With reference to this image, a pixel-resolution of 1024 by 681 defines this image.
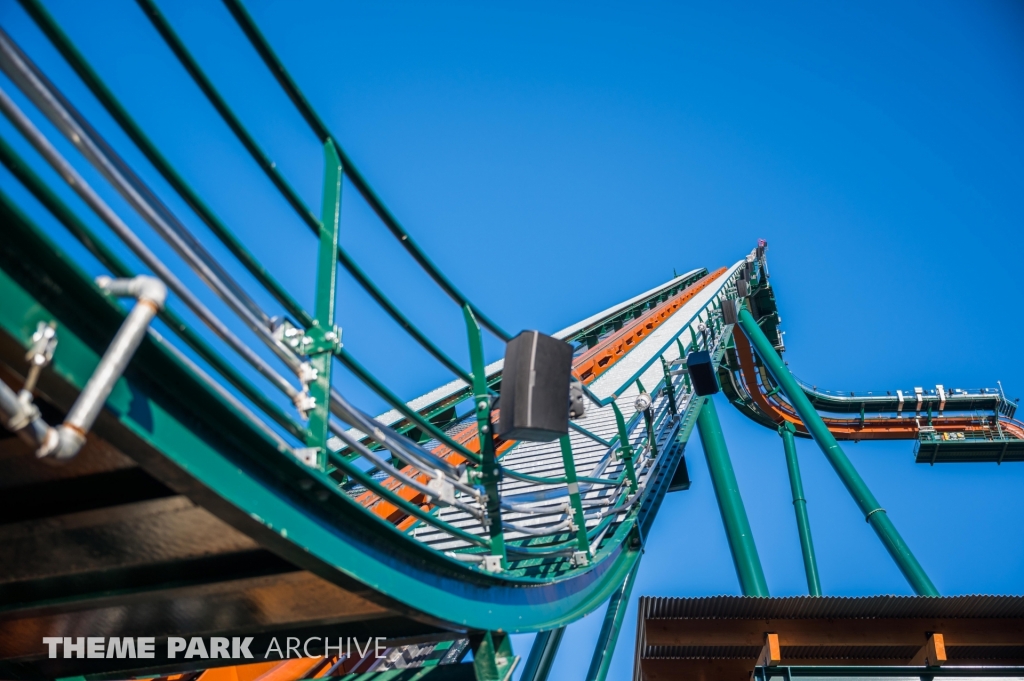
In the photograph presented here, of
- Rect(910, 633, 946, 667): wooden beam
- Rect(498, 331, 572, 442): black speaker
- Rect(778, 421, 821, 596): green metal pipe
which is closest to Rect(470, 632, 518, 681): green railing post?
Rect(498, 331, 572, 442): black speaker

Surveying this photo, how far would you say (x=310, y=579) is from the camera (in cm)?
262

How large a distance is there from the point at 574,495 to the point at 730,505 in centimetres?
557

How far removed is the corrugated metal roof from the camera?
5.91 m

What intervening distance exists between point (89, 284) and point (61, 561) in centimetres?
121

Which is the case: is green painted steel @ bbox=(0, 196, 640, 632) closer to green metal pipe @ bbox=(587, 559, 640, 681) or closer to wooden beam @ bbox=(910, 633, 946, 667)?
green metal pipe @ bbox=(587, 559, 640, 681)

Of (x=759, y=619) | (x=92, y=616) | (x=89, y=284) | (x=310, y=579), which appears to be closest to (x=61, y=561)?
(x=92, y=616)

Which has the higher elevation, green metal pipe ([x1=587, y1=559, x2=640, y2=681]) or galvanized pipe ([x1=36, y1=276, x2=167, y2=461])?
green metal pipe ([x1=587, y1=559, x2=640, y2=681])

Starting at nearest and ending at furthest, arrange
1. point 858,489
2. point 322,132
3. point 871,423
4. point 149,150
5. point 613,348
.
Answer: point 149,150 < point 322,132 < point 858,489 < point 613,348 < point 871,423

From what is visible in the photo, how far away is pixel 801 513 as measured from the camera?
40.9 ft

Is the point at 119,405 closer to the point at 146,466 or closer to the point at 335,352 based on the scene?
the point at 146,466

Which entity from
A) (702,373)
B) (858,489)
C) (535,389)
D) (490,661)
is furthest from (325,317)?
(858,489)

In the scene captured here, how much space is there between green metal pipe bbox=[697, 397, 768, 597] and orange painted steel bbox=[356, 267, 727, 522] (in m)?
1.55

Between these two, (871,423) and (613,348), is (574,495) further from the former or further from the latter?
(871,423)

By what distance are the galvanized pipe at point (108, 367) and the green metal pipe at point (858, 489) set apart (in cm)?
822
